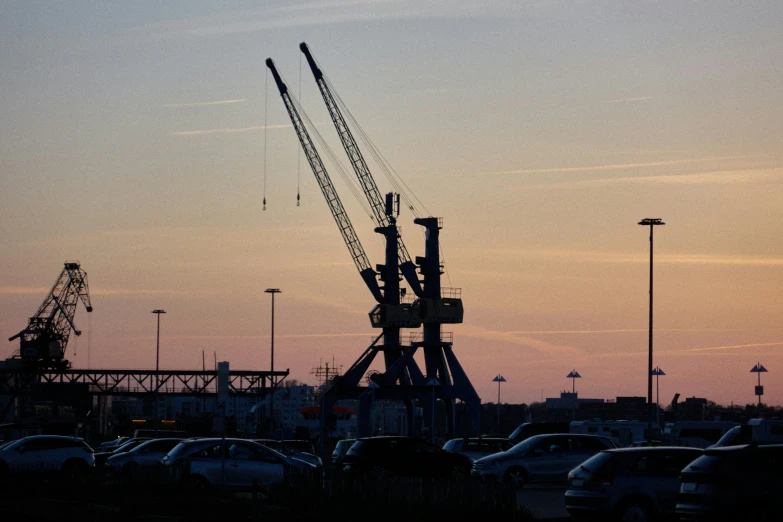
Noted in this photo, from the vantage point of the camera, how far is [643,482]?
2545cm

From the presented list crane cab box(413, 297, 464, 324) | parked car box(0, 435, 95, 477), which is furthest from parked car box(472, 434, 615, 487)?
crane cab box(413, 297, 464, 324)

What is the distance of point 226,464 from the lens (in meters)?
34.7

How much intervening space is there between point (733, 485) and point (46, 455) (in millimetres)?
28310

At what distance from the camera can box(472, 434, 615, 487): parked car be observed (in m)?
37.1

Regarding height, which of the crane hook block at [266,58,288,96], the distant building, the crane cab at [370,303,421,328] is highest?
the crane hook block at [266,58,288,96]

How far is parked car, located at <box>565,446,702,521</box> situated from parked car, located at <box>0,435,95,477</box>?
72.9ft

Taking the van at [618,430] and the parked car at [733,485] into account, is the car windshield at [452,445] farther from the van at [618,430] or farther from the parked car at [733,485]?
the parked car at [733,485]

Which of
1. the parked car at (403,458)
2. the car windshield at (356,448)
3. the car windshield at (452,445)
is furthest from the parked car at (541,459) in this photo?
the car windshield at (452,445)

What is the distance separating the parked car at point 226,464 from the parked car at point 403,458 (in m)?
3.19

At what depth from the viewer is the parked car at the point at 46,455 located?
140ft

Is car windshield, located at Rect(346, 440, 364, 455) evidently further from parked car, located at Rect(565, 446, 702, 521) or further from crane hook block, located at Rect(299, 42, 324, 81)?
crane hook block, located at Rect(299, 42, 324, 81)

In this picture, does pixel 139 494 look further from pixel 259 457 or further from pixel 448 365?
pixel 448 365

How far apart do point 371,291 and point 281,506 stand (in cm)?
7846

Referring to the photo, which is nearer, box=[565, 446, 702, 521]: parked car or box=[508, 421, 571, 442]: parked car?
box=[565, 446, 702, 521]: parked car
